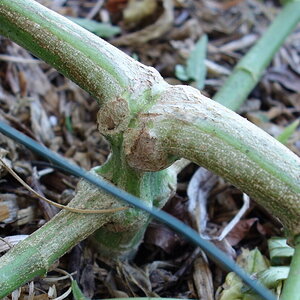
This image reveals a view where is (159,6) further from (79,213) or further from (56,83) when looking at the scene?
(79,213)

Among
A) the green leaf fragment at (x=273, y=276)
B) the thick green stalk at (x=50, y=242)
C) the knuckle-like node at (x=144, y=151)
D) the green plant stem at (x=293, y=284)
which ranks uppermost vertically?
the knuckle-like node at (x=144, y=151)

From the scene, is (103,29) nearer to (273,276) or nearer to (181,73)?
(181,73)

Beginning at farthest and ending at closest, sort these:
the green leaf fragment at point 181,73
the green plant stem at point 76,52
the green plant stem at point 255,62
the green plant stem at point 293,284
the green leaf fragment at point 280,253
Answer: the green leaf fragment at point 181,73 < the green plant stem at point 255,62 < the green leaf fragment at point 280,253 < the green plant stem at point 76,52 < the green plant stem at point 293,284

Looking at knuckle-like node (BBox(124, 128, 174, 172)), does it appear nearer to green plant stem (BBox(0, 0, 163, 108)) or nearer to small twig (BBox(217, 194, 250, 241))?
green plant stem (BBox(0, 0, 163, 108))

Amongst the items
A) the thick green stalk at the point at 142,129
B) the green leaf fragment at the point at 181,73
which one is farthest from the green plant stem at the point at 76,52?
the green leaf fragment at the point at 181,73

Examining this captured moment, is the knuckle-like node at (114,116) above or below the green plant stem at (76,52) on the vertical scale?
below

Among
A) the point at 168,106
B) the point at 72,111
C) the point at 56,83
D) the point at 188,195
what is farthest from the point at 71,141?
the point at 168,106

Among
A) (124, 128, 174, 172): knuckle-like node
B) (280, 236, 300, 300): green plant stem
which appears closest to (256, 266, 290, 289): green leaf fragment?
(280, 236, 300, 300): green plant stem

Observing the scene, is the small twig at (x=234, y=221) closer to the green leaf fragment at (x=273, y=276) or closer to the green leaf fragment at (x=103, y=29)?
the green leaf fragment at (x=273, y=276)
